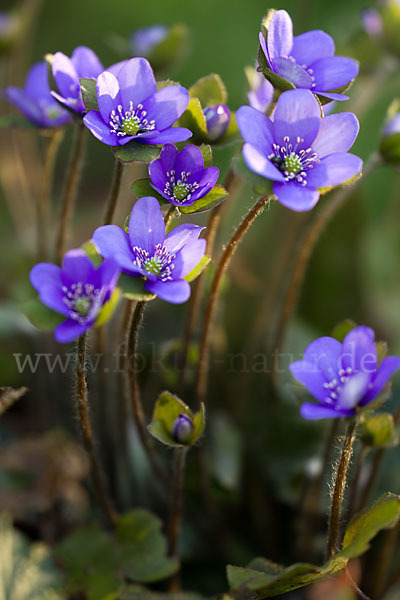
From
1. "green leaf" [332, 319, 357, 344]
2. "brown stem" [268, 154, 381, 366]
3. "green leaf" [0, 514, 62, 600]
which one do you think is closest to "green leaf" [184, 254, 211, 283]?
"green leaf" [332, 319, 357, 344]

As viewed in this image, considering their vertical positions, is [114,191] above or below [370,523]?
above

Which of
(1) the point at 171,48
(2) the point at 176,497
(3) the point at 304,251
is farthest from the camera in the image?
(1) the point at 171,48

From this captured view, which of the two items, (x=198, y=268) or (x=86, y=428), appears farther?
(x=86, y=428)

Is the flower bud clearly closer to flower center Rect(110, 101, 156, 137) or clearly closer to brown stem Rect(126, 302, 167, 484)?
brown stem Rect(126, 302, 167, 484)

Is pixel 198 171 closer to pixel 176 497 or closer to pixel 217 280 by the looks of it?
pixel 217 280

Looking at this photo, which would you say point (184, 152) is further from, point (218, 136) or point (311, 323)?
point (311, 323)

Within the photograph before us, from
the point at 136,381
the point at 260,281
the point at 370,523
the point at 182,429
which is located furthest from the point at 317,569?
the point at 260,281
